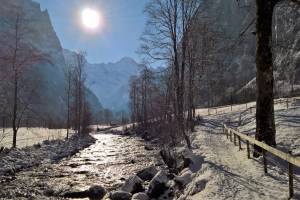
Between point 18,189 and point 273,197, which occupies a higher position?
point 273,197

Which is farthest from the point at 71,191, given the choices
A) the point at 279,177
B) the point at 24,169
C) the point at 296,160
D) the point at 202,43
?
the point at 202,43

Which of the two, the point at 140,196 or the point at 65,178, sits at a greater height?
the point at 140,196

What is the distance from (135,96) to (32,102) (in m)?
55.0

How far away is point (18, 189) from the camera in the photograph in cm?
1667

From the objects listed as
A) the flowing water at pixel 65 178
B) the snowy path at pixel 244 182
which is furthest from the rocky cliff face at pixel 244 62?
the flowing water at pixel 65 178

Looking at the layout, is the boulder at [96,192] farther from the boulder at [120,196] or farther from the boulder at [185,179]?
the boulder at [185,179]

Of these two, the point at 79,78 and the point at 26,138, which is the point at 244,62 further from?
the point at 26,138

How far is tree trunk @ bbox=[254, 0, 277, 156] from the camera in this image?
14.0 metres

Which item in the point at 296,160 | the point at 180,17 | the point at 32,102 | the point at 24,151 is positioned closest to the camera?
the point at 296,160

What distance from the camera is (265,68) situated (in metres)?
14.0

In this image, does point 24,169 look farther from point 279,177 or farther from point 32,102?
point 279,177

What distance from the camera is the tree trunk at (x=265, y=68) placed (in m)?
14.0

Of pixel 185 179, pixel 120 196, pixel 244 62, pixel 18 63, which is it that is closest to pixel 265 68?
pixel 185 179

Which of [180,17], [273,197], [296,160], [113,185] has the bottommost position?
[113,185]
